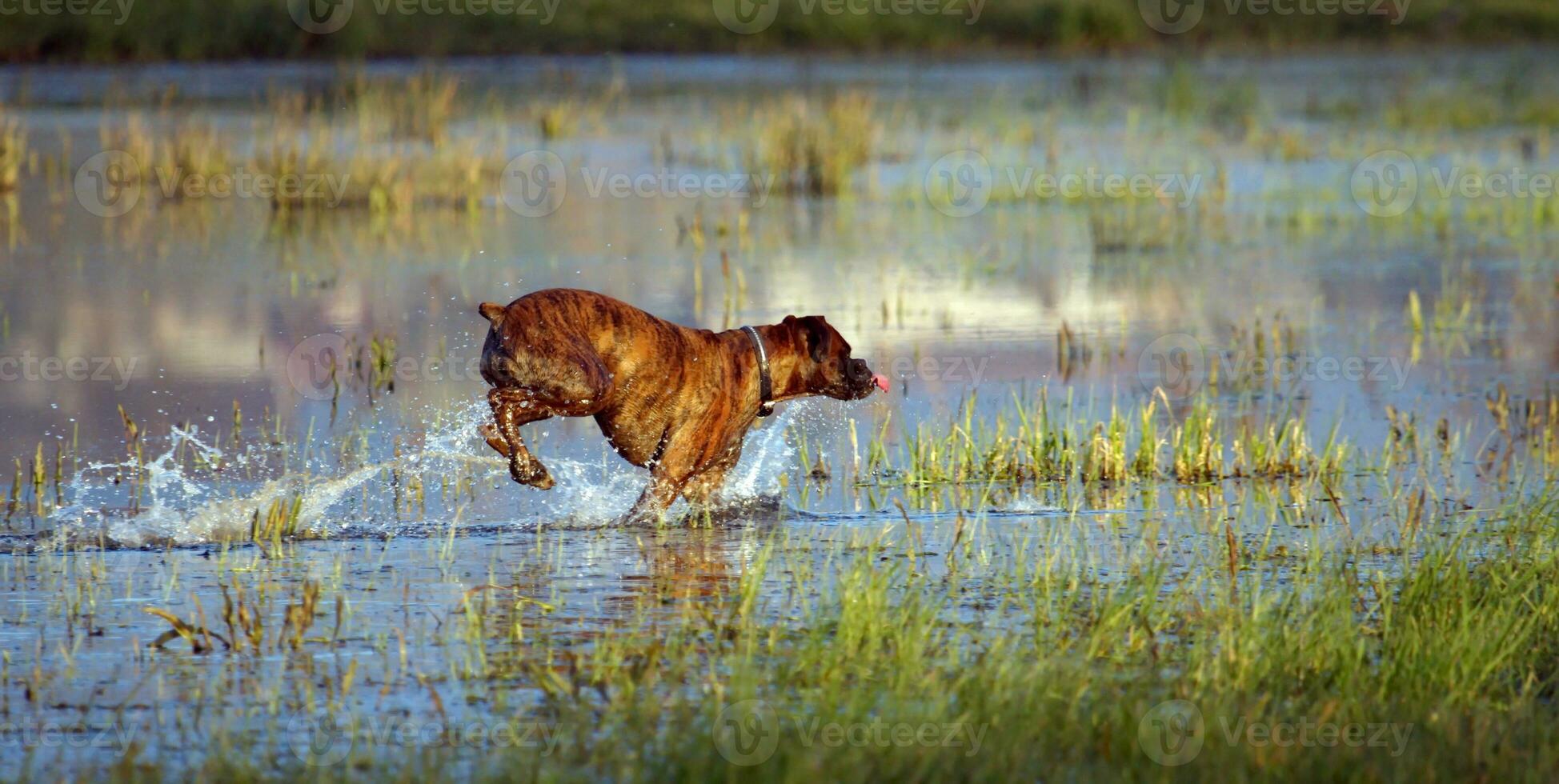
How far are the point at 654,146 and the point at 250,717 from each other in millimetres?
19602

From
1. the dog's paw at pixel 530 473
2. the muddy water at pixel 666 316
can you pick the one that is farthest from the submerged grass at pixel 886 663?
the dog's paw at pixel 530 473

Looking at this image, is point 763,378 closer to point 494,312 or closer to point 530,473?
point 530,473

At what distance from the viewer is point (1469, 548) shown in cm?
773

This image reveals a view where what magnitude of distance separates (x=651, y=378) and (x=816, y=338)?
78 cm

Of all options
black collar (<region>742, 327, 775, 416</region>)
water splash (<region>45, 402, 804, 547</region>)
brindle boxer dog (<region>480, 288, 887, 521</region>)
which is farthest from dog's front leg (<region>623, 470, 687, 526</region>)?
black collar (<region>742, 327, 775, 416</region>)

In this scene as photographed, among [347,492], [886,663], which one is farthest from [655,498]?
[886,663]

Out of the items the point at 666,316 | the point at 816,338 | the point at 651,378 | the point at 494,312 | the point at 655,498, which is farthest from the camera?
the point at 666,316

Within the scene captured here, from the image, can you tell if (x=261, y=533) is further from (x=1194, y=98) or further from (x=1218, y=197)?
(x=1194, y=98)

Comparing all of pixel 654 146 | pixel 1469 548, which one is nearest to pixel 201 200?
pixel 654 146

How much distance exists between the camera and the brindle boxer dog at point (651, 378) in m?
8.02

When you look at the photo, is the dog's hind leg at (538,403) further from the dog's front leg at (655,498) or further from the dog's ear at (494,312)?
the dog's front leg at (655,498)

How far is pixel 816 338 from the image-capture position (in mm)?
8727

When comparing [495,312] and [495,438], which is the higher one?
[495,312]

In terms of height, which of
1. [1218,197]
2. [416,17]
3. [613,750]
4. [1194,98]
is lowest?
[613,750]
